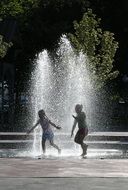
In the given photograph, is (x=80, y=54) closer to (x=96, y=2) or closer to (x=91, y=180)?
(x=96, y=2)

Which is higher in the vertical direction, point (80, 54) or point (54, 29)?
point (54, 29)

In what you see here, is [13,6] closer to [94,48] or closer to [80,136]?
[94,48]

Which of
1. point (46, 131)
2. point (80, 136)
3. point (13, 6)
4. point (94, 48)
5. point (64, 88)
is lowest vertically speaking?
point (80, 136)

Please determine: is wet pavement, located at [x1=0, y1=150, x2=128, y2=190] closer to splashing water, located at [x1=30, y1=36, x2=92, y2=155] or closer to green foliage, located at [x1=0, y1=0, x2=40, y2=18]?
splashing water, located at [x1=30, y1=36, x2=92, y2=155]

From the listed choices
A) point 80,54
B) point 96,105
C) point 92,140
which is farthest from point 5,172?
point 96,105

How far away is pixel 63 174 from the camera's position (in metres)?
11.4

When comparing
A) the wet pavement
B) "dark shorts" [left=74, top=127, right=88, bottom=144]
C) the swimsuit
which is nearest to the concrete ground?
the wet pavement

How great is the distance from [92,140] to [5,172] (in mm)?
8789

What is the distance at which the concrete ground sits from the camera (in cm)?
978

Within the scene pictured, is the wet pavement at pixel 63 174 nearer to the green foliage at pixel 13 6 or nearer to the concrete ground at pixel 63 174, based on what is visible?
the concrete ground at pixel 63 174

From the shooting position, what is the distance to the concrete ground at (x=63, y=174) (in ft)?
32.1

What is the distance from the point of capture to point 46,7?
4422 cm

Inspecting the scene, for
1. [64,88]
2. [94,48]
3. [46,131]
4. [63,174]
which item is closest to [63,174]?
[63,174]

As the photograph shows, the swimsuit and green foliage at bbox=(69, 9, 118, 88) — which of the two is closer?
the swimsuit
